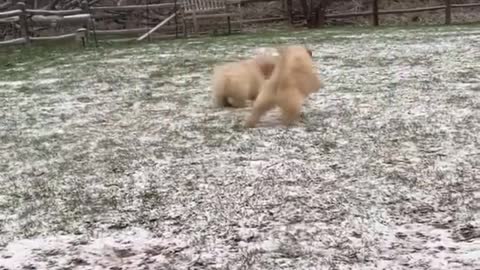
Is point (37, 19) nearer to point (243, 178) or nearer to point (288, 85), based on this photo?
point (288, 85)

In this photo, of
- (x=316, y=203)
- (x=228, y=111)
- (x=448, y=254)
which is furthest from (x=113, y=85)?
(x=448, y=254)

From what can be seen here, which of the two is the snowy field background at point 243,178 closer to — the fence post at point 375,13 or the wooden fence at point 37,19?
the wooden fence at point 37,19

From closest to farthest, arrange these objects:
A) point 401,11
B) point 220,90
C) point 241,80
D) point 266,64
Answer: point 266,64, point 241,80, point 220,90, point 401,11

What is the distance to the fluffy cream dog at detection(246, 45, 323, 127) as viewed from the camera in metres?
4.85

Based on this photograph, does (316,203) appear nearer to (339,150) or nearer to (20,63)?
(339,150)

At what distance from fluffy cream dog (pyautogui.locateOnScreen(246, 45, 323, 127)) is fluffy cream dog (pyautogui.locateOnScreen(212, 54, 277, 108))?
48cm

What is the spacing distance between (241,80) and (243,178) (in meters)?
1.95

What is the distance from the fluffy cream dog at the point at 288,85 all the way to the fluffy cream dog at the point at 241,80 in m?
0.48

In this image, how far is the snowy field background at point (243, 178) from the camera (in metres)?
2.95

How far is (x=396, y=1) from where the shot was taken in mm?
19172

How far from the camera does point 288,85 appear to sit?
4.90 meters

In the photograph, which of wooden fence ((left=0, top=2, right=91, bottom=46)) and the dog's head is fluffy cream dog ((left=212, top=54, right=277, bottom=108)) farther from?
wooden fence ((left=0, top=2, right=91, bottom=46))

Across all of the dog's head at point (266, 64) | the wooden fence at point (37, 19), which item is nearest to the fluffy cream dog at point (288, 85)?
the dog's head at point (266, 64)

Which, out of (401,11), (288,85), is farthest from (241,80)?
(401,11)
